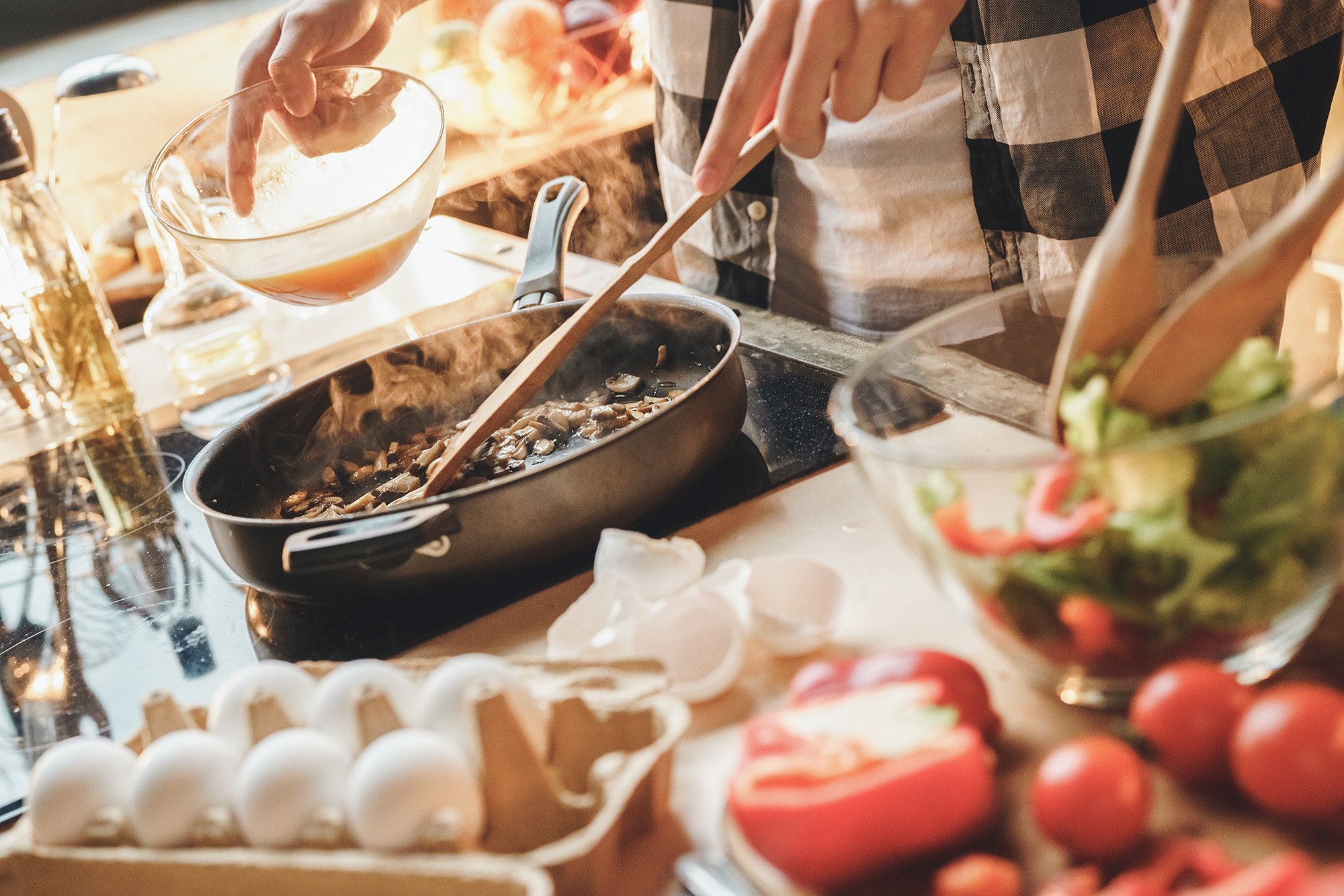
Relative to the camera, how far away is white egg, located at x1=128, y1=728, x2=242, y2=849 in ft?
2.01

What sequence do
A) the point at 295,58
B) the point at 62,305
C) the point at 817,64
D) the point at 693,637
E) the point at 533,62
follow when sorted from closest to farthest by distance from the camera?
the point at 693,637
the point at 817,64
the point at 295,58
the point at 62,305
the point at 533,62

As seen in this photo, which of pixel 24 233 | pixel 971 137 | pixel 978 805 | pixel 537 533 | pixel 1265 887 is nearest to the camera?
pixel 1265 887

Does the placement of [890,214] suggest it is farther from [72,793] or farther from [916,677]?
[72,793]

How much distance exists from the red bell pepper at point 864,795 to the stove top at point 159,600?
1.38 ft

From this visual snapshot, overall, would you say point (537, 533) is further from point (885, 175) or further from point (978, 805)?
point (885, 175)

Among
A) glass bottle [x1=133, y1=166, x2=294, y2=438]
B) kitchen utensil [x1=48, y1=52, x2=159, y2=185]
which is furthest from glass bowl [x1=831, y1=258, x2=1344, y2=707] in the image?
kitchen utensil [x1=48, y1=52, x2=159, y2=185]

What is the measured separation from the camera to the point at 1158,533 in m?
0.57

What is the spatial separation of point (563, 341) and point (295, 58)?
1.57 ft

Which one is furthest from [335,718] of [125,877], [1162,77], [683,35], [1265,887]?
[683,35]

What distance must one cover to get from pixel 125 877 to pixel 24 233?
120 centimetres

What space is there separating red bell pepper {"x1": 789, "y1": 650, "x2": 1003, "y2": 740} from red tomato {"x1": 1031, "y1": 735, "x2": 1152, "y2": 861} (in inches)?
3.2

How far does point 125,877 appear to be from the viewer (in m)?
0.62

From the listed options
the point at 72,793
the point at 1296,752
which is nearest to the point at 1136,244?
the point at 1296,752

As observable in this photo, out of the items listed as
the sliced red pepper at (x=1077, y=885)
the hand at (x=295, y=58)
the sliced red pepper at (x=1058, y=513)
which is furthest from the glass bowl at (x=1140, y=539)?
the hand at (x=295, y=58)
